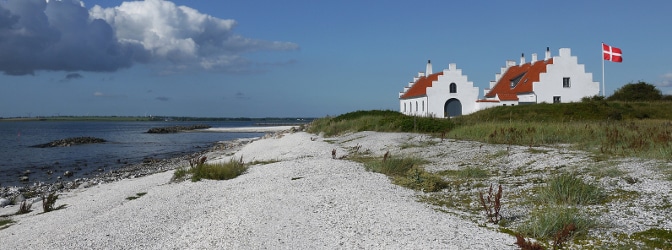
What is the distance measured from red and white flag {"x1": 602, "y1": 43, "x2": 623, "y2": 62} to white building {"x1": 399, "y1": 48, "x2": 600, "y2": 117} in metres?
4.17

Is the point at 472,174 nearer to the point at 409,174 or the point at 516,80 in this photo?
the point at 409,174

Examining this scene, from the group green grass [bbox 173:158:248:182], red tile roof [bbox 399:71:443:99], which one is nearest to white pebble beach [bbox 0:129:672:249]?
green grass [bbox 173:158:248:182]

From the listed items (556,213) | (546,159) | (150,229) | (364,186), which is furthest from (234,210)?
(546,159)

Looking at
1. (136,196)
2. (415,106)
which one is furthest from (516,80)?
(136,196)

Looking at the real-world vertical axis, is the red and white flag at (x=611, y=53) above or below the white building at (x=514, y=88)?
above

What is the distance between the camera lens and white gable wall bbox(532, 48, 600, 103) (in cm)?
4522

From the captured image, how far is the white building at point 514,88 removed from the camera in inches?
1789

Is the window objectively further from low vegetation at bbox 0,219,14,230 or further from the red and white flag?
low vegetation at bbox 0,219,14,230

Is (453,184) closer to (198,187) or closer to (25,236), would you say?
(198,187)

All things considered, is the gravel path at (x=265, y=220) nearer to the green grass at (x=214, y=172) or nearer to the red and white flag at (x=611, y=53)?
the green grass at (x=214, y=172)

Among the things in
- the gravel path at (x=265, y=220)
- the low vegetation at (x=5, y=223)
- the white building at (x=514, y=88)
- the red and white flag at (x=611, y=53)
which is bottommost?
the low vegetation at (x=5, y=223)

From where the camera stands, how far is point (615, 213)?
6.35 m

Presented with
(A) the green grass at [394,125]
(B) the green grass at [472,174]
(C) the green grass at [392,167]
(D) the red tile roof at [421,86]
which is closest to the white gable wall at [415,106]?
(D) the red tile roof at [421,86]

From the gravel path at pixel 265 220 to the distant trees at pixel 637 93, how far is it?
140ft
